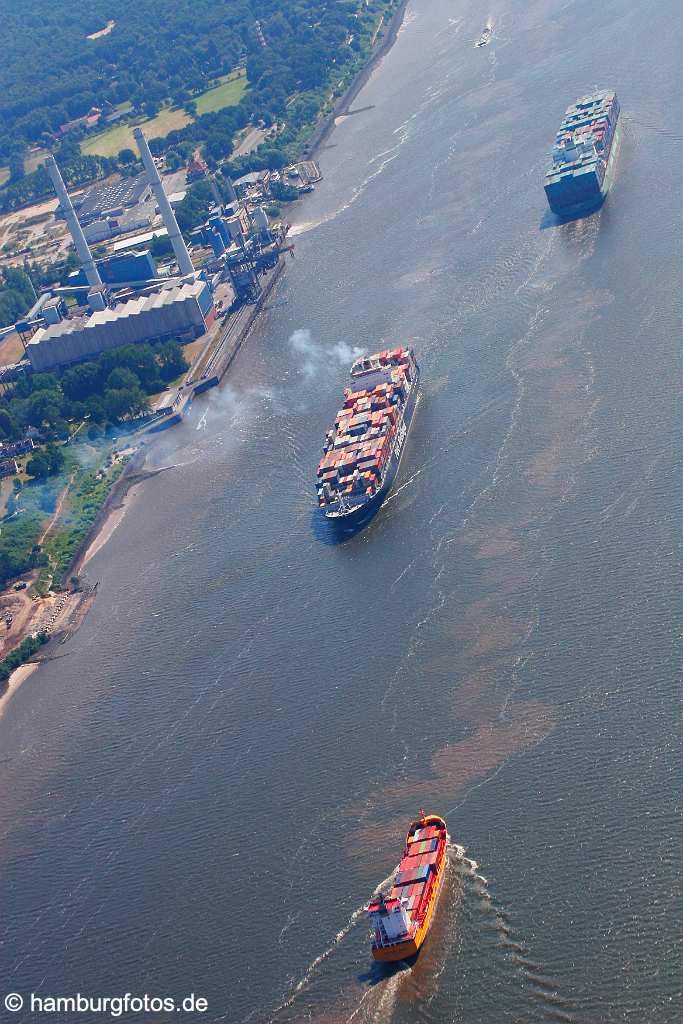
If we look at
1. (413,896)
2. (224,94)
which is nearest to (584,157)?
(413,896)

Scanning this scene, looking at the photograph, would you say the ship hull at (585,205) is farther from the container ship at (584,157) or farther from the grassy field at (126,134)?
the grassy field at (126,134)

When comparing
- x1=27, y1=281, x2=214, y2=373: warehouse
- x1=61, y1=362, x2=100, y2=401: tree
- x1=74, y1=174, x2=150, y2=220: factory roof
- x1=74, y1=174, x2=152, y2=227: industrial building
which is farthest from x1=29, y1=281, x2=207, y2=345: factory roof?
x1=74, y1=174, x2=150, y2=220: factory roof

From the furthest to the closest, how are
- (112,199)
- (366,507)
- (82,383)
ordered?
(112,199) < (82,383) < (366,507)

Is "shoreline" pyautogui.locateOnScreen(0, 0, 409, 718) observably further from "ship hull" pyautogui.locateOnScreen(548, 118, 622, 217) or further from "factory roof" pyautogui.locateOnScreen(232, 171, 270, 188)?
"factory roof" pyautogui.locateOnScreen(232, 171, 270, 188)

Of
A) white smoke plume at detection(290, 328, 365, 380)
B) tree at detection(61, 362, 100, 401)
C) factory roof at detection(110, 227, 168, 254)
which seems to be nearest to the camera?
white smoke plume at detection(290, 328, 365, 380)

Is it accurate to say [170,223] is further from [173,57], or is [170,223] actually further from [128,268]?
[173,57]

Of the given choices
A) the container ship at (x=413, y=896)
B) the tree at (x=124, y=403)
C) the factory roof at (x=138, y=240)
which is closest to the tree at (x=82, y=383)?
the tree at (x=124, y=403)

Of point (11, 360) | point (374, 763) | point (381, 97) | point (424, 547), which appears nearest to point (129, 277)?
point (11, 360)
